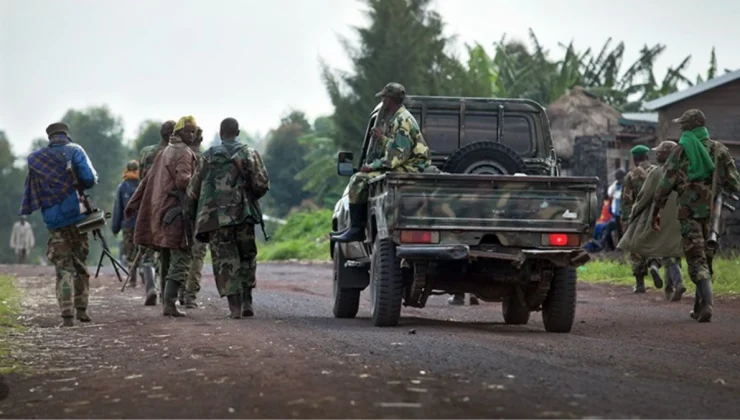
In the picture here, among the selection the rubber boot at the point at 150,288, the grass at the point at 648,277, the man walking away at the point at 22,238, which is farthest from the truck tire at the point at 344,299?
the man walking away at the point at 22,238

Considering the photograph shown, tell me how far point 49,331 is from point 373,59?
42.8 m

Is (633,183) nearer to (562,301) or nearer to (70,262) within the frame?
(562,301)

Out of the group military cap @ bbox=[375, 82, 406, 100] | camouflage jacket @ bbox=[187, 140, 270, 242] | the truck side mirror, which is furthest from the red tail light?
camouflage jacket @ bbox=[187, 140, 270, 242]

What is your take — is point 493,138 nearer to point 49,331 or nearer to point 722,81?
point 49,331

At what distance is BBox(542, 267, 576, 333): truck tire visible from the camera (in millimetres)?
12453

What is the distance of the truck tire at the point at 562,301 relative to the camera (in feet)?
40.9

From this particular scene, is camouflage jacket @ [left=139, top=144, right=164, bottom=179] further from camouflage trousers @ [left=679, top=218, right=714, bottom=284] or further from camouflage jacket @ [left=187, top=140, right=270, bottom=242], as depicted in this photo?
camouflage trousers @ [left=679, top=218, right=714, bottom=284]

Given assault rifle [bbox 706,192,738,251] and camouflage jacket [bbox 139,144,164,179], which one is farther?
camouflage jacket [bbox 139,144,164,179]

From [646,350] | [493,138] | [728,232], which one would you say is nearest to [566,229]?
[646,350]

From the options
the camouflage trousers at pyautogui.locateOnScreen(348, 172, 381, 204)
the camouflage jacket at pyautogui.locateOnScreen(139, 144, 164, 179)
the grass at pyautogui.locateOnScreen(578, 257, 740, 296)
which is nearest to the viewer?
the camouflage trousers at pyautogui.locateOnScreen(348, 172, 381, 204)

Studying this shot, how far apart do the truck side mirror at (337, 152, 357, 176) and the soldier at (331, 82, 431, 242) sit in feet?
2.29

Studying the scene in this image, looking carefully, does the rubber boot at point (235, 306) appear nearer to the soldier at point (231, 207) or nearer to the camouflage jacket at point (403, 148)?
the soldier at point (231, 207)

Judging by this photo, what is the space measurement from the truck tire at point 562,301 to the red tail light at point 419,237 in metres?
1.28

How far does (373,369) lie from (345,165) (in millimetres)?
6162
